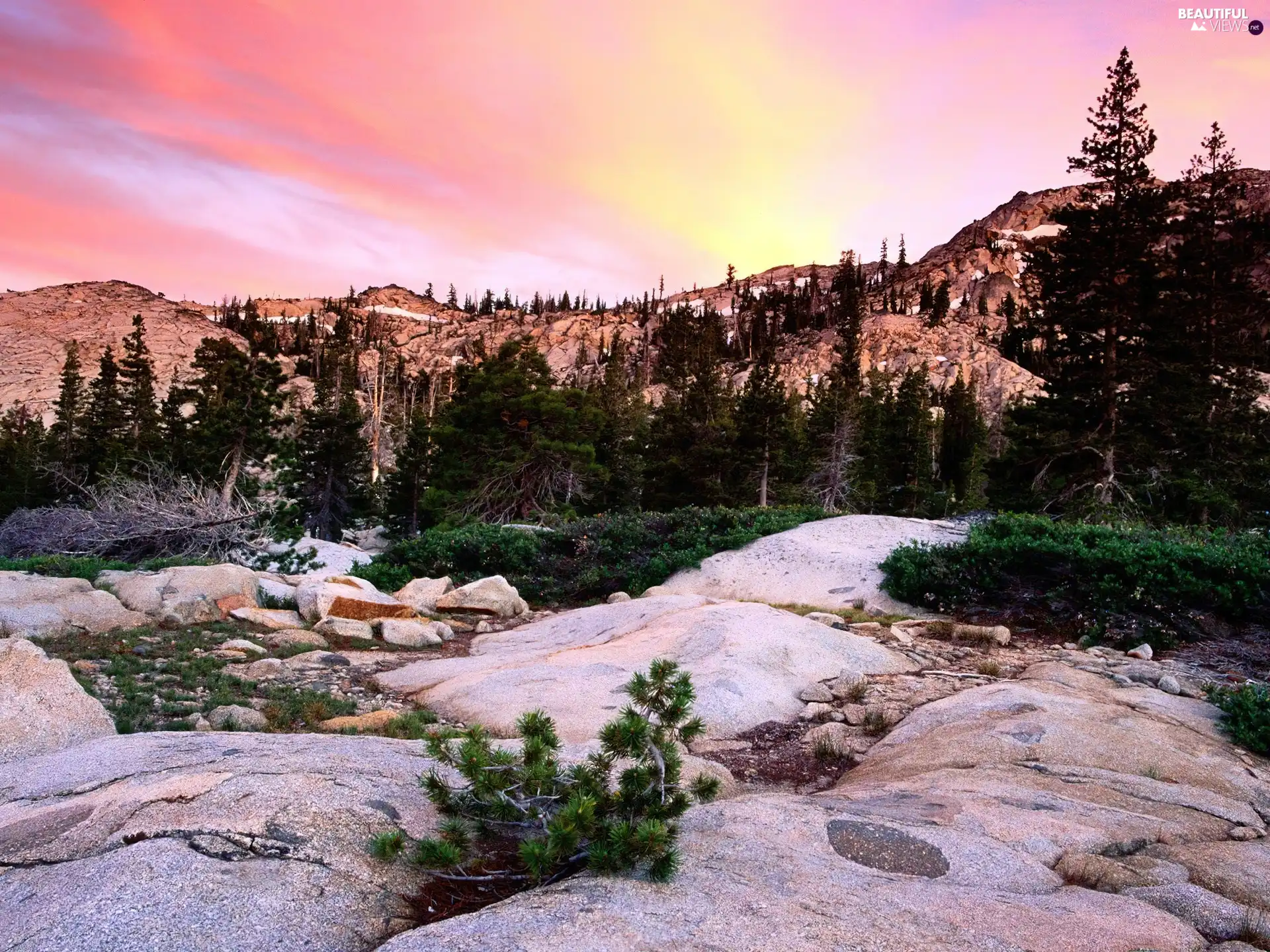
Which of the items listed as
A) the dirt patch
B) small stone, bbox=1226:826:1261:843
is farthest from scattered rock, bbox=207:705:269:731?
small stone, bbox=1226:826:1261:843

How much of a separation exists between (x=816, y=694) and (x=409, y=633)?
6408 millimetres

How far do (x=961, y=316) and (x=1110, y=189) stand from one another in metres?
95.5

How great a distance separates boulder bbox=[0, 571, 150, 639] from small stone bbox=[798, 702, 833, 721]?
9.37 m

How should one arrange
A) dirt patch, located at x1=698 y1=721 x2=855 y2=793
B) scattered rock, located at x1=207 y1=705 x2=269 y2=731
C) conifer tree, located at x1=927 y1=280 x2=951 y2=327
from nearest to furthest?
dirt patch, located at x1=698 y1=721 x2=855 y2=793
scattered rock, located at x1=207 y1=705 x2=269 y2=731
conifer tree, located at x1=927 y1=280 x2=951 y2=327

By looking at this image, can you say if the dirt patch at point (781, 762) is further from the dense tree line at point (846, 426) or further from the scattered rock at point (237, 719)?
the dense tree line at point (846, 426)

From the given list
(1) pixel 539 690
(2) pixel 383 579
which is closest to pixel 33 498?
(2) pixel 383 579

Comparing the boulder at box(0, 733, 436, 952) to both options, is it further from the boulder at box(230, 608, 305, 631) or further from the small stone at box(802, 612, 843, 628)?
the small stone at box(802, 612, 843, 628)

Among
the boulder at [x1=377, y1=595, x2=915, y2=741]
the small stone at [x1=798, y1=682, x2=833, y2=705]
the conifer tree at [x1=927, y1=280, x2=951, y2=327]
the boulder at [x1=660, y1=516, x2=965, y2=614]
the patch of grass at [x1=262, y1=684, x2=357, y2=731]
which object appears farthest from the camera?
the conifer tree at [x1=927, y1=280, x2=951, y2=327]

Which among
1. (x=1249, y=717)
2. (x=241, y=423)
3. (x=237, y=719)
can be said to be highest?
(x=241, y=423)

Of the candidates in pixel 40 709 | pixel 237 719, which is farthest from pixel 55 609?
pixel 40 709

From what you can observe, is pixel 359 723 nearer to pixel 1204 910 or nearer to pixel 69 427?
pixel 1204 910

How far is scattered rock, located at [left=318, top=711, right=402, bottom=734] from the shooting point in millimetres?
6730

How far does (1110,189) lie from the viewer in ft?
72.7

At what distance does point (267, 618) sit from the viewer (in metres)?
11.5
